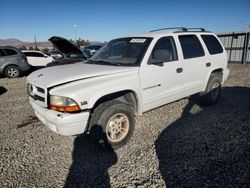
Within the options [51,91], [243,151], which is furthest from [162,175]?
[51,91]

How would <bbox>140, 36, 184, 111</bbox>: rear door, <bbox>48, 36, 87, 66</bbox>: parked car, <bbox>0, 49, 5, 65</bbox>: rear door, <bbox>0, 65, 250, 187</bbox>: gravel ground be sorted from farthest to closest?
<bbox>0, 49, 5, 65</bbox>: rear door < <bbox>48, 36, 87, 66</bbox>: parked car < <bbox>140, 36, 184, 111</bbox>: rear door < <bbox>0, 65, 250, 187</bbox>: gravel ground

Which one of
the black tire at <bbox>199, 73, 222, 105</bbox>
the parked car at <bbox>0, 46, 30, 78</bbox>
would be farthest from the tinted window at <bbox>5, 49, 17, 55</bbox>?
the black tire at <bbox>199, 73, 222, 105</bbox>

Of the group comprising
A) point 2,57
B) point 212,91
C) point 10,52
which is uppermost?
point 10,52

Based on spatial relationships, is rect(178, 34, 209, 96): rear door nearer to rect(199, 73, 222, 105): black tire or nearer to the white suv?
the white suv

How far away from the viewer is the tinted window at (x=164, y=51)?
3.50m

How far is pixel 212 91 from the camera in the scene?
16.2 ft

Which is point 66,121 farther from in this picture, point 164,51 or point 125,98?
point 164,51

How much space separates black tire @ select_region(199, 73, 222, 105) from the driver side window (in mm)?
1461

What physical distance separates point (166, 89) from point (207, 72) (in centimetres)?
148

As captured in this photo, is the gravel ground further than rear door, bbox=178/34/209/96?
No

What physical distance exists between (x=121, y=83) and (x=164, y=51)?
1.10 meters

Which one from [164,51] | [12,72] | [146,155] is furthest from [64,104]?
[12,72]

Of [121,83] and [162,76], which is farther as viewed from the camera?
[162,76]

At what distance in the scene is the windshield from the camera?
3482 mm
